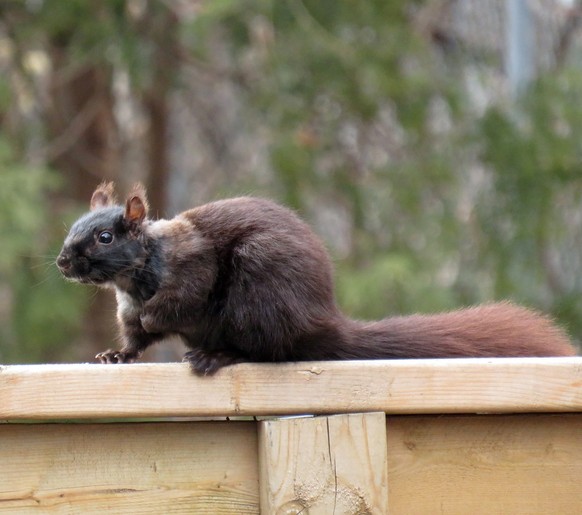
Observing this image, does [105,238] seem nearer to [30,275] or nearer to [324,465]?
[324,465]

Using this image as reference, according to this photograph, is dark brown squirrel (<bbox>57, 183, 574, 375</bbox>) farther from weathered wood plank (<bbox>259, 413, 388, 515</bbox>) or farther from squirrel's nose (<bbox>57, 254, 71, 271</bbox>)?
weathered wood plank (<bbox>259, 413, 388, 515</bbox>)

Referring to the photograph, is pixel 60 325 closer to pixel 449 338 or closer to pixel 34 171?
pixel 34 171

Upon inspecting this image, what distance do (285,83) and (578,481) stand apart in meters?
3.21

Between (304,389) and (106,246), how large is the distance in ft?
2.07

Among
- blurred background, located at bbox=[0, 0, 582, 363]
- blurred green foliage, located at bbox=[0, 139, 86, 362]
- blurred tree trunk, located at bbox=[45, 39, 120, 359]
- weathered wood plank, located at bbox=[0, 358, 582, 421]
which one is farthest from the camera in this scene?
blurred tree trunk, located at bbox=[45, 39, 120, 359]

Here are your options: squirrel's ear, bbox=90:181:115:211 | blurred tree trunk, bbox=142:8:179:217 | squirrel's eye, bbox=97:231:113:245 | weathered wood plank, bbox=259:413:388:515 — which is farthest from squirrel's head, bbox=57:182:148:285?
blurred tree trunk, bbox=142:8:179:217

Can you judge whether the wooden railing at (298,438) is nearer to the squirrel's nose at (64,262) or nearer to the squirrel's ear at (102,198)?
the squirrel's nose at (64,262)

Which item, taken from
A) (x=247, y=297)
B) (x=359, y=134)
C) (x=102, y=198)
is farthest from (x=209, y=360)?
(x=359, y=134)

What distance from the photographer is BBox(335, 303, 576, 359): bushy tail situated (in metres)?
→ 2.01

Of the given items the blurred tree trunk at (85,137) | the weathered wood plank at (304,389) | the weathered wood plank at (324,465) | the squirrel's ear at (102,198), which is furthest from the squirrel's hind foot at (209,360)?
the blurred tree trunk at (85,137)

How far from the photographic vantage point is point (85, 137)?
5875 mm

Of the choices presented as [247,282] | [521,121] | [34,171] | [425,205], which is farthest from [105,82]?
[247,282]

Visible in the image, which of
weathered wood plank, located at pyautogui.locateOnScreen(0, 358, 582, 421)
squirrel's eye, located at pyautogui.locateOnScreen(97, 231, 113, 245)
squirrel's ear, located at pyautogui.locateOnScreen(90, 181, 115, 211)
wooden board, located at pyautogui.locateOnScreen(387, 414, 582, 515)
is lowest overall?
wooden board, located at pyautogui.locateOnScreen(387, 414, 582, 515)

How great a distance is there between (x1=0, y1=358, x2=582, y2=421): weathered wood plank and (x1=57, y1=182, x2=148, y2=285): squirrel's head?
1.57 feet
